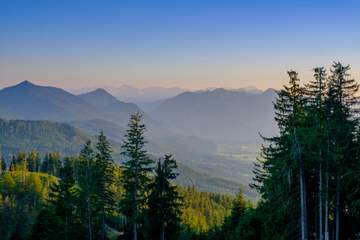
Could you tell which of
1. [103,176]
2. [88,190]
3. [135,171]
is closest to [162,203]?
[135,171]

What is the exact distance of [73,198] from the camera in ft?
131

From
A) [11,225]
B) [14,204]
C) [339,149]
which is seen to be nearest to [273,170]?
[339,149]

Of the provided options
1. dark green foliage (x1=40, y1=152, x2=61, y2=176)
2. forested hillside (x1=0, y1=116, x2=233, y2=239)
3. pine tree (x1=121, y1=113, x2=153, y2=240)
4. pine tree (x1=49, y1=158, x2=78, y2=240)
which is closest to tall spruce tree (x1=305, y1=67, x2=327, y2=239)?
forested hillside (x1=0, y1=116, x2=233, y2=239)

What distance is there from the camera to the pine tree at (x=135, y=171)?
3862 cm

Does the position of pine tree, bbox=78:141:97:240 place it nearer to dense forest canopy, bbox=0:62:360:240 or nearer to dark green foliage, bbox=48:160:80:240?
dense forest canopy, bbox=0:62:360:240

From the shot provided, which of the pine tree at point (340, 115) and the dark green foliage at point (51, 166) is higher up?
the dark green foliage at point (51, 166)

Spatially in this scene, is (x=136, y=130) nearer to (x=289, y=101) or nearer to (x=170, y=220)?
(x=170, y=220)

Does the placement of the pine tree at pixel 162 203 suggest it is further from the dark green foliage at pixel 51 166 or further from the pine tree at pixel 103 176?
the dark green foliage at pixel 51 166

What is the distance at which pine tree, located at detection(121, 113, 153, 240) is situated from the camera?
127ft

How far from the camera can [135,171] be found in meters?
39.0

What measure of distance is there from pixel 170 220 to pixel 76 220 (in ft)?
34.3

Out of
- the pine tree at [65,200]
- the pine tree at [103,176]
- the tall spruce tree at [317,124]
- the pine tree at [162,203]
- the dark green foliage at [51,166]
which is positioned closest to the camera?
the tall spruce tree at [317,124]

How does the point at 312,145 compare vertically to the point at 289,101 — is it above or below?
below

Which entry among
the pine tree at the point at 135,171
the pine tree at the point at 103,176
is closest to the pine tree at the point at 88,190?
the pine tree at the point at 103,176
